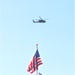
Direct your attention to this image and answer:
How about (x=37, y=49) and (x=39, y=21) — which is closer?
(x=37, y=49)

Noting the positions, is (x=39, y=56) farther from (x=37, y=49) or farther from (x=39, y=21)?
(x=39, y=21)

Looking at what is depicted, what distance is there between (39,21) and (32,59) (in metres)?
34.4

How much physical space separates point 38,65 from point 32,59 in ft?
8.55

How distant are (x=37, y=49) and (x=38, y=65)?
5311 millimetres

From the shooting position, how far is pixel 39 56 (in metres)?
153

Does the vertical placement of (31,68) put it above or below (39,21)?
below

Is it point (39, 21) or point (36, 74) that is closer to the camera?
point (36, 74)

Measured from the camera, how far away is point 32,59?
15200cm

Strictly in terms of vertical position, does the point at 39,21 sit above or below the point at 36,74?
above

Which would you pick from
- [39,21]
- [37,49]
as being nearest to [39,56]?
[37,49]

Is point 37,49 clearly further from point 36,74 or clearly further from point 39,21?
point 39,21

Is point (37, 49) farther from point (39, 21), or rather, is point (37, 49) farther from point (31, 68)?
point (39, 21)

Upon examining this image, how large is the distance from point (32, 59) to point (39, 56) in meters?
2.49

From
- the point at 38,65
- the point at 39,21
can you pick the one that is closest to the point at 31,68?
the point at 38,65
